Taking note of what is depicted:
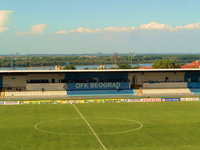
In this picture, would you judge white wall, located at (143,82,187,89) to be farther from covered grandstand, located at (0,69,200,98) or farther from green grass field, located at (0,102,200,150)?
green grass field, located at (0,102,200,150)

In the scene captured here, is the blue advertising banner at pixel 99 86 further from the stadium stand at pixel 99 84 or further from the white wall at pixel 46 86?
the white wall at pixel 46 86

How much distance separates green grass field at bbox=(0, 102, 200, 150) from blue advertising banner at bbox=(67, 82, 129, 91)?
2152 cm

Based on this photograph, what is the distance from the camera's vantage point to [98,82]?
104 meters

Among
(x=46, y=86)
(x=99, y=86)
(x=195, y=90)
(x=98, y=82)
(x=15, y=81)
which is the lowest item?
(x=195, y=90)

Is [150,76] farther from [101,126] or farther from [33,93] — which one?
[101,126]

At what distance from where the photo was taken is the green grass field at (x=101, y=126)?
42.3 meters

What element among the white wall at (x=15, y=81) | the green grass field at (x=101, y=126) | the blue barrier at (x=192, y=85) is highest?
the white wall at (x=15, y=81)

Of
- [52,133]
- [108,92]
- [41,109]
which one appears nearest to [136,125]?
[52,133]

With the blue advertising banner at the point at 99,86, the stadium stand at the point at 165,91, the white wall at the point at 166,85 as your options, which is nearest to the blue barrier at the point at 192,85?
the white wall at the point at 166,85

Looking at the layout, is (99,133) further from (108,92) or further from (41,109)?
(108,92)

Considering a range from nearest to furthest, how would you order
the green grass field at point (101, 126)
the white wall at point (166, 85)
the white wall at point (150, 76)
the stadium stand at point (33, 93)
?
the green grass field at point (101, 126)
the stadium stand at point (33, 93)
the white wall at point (166, 85)
the white wall at point (150, 76)

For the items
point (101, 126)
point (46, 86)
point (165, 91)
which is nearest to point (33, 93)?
point (46, 86)

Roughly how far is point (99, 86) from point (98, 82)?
1.50 meters

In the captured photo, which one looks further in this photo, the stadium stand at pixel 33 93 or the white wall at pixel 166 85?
the white wall at pixel 166 85
